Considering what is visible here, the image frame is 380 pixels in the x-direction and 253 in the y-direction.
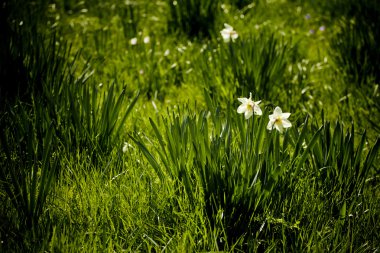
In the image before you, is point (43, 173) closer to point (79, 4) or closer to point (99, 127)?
point (99, 127)

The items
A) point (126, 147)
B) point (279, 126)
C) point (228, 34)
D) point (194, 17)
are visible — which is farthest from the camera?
point (194, 17)

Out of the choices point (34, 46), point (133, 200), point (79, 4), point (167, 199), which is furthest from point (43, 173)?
point (79, 4)

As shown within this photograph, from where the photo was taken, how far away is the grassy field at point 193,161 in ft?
4.82

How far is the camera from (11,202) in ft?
4.94

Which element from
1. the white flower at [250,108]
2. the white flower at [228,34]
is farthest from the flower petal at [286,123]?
the white flower at [228,34]

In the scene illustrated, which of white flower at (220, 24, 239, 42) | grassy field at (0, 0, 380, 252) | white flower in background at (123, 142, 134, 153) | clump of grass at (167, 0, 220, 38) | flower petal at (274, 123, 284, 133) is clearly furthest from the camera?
clump of grass at (167, 0, 220, 38)

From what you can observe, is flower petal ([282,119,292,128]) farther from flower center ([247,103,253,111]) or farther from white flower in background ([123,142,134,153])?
Answer: white flower in background ([123,142,134,153])

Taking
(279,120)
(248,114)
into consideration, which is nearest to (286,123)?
(279,120)

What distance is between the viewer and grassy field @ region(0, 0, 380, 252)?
147cm

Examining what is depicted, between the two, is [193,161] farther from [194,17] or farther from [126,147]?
[194,17]

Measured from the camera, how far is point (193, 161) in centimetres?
164

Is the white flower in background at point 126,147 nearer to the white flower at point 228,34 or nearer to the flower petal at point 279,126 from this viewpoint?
the flower petal at point 279,126

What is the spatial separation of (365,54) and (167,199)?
2097 mm

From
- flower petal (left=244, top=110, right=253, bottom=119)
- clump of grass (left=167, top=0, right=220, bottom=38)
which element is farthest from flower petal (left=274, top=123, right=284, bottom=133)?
clump of grass (left=167, top=0, right=220, bottom=38)
